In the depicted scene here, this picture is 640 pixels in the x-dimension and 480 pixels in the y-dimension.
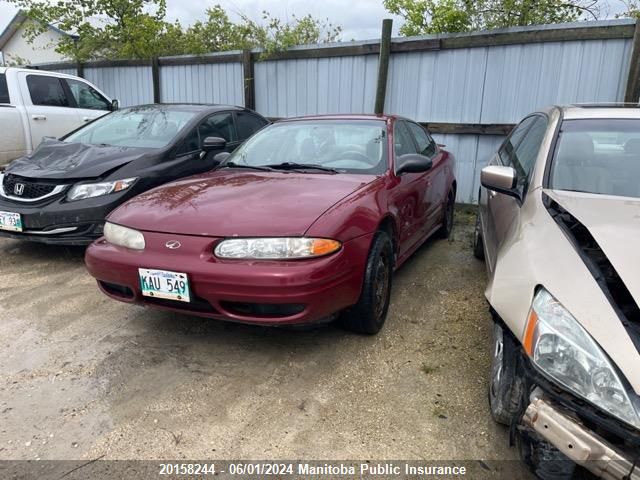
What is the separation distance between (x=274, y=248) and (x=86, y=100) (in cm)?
602

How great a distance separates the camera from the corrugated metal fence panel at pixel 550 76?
5328 millimetres

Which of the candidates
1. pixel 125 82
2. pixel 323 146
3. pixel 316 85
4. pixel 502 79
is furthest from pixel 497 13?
pixel 125 82

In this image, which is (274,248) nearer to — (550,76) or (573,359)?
(573,359)

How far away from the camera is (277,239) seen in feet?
7.95

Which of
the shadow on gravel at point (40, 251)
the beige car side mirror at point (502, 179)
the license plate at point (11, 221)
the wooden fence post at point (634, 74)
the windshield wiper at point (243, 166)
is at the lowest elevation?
the shadow on gravel at point (40, 251)

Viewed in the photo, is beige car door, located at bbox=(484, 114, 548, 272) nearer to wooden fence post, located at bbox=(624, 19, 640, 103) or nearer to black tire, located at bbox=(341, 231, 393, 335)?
black tire, located at bbox=(341, 231, 393, 335)

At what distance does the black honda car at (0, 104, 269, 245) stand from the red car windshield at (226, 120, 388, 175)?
0.49 m

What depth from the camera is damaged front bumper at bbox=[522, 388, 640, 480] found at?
52.6 inches

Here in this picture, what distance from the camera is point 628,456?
Result: 52.4 inches

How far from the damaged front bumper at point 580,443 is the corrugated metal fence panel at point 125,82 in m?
8.93

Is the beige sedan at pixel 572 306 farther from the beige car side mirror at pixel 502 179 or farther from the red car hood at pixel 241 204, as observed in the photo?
the red car hood at pixel 241 204

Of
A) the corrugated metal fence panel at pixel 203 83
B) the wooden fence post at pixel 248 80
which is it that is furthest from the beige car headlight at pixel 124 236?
the corrugated metal fence panel at pixel 203 83

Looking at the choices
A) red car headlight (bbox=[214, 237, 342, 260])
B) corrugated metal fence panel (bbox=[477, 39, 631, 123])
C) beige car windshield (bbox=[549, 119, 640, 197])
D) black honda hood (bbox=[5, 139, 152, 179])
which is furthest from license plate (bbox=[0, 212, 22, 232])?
corrugated metal fence panel (bbox=[477, 39, 631, 123])

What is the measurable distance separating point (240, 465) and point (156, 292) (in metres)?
1.06
